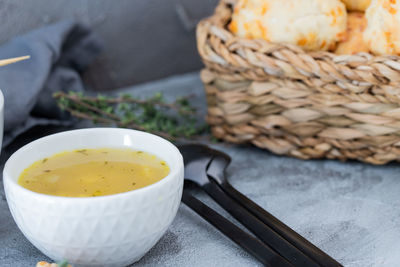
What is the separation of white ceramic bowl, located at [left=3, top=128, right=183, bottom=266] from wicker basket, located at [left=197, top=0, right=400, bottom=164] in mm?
392

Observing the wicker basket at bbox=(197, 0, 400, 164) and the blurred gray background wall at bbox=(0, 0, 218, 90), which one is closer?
the wicker basket at bbox=(197, 0, 400, 164)

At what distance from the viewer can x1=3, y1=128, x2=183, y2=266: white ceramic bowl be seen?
2.35 ft

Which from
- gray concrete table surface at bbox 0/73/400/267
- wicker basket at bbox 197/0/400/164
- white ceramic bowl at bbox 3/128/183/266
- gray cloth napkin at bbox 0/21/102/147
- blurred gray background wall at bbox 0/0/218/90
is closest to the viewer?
white ceramic bowl at bbox 3/128/183/266

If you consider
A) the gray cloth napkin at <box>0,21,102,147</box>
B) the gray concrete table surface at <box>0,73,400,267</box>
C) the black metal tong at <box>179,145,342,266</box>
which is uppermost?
the gray cloth napkin at <box>0,21,102,147</box>

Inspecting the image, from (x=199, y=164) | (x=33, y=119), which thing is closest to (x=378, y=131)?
(x=199, y=164)

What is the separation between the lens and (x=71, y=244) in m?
0.74

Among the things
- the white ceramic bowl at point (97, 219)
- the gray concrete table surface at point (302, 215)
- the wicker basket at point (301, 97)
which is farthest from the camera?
the wicker basket at point (301, 97)

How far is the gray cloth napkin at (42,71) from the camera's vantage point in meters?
1.23

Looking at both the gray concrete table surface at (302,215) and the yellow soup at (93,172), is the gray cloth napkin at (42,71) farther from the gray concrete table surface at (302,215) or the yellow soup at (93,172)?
the yellow soup at (93,172)

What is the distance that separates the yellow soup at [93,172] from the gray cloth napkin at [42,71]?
1.30 ft

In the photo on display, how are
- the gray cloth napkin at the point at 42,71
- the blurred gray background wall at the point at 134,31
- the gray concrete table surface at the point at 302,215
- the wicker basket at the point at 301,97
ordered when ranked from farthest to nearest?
the blurred gray background wall at the point at 134,31 < the gray cloth napkin at the point at 42,71 < the wicker basket at the point at 301,97 < the gray concrete table surface at the point at 302,215

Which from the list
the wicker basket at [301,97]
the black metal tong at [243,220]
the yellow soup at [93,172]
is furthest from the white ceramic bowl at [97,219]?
the wicker basket at [301,97]

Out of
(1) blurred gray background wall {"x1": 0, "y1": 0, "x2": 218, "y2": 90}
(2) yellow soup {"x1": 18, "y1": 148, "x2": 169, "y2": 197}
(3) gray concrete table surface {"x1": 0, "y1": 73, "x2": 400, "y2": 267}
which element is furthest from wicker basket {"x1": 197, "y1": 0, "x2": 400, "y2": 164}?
(1) blurred gray background wall {"x1": 0, "y1": 0, "x2": 218, "y2": 90}

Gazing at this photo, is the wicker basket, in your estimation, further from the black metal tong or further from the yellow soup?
the yellow soup
